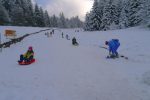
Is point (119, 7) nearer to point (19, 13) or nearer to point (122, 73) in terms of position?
point (19, 13)

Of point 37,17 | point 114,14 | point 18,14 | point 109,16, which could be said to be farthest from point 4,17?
point 114,14

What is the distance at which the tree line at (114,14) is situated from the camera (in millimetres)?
53406

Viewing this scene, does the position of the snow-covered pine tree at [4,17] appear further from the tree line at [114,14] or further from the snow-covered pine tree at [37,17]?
the tree line at [114,14]

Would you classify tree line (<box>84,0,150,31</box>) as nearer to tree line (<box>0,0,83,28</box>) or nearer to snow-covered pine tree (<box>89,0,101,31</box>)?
snow-covered pine tree (<box>89,0,101,31</box>)

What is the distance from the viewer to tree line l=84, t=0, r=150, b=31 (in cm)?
5341

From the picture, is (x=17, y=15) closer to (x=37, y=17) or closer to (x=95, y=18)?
(x=37, y=17)

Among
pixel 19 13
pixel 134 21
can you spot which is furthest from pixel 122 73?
pixel 19 13

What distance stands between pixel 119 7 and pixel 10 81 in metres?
60.8

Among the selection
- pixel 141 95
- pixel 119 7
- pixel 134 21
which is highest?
pixel 119 7

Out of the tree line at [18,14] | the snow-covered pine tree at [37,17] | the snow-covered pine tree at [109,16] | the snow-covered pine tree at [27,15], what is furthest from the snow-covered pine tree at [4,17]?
the snow-covered pine tree at [109,16]

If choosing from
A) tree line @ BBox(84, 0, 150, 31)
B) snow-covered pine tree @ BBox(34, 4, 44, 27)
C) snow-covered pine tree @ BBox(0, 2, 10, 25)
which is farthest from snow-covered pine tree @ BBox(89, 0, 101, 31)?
snow-covered pine tree @ BBox(34, 4, 44, 27)

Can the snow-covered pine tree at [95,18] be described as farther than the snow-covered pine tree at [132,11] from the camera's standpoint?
Yes

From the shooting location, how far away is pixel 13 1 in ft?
281

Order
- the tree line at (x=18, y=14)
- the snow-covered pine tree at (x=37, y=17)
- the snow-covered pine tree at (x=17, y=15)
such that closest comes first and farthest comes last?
the tree line at (x=18, y=14)
the snow-covered pine tree at (x=17, y=15)
the snow-covered pine tree at (x=37, y=17)
